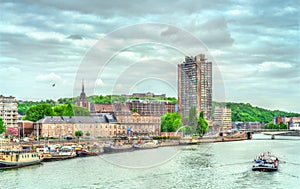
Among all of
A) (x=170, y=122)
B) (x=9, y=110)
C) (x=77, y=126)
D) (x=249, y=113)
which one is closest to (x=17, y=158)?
(x=170, y=122)

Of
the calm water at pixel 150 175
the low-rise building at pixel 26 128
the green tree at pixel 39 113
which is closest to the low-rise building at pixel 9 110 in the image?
the green tree at pixel 39 113

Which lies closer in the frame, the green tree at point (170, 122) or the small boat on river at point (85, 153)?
Answer: the small boat on river at point (85, 153)

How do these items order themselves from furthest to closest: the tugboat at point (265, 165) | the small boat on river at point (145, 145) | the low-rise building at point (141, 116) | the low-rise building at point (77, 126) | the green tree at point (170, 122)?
the low-rise building at point (77, 126)
the green tree at point (170, 122)
the small boat on river at point (145, 145)
the low-rise building at point (141, 116)
the tugboat at point (265, 165)

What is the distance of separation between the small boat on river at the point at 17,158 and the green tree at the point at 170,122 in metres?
15.1

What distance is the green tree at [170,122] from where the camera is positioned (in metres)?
39.2

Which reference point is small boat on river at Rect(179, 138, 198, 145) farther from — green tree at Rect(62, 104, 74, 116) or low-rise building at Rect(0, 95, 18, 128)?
low-rise building at Rect(0, 95, 18, 128)

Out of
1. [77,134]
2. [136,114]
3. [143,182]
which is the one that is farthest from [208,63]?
[143,182]

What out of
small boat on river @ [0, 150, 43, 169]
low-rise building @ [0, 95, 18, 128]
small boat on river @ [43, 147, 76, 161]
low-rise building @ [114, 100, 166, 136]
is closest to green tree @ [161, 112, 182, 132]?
low-rise building @ [114, 100, 166, 136]

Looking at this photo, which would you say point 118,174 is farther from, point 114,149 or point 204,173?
point 114,149

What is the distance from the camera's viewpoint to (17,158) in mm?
24094

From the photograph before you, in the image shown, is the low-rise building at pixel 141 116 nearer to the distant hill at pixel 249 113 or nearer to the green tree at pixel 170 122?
the green tree at pixel 170 122

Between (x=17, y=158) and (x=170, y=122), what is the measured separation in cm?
1801

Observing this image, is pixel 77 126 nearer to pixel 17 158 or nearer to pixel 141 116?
pixel 141 116

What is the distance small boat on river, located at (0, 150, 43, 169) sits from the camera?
23.2 meters
